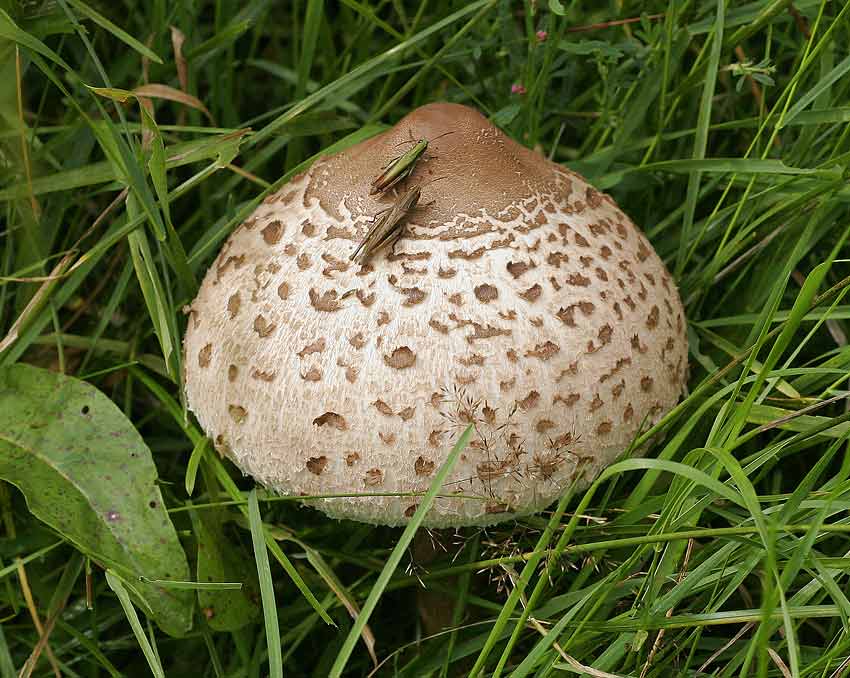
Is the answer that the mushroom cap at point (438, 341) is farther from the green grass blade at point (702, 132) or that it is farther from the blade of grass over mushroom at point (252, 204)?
the green grass blade at point (702, 132)

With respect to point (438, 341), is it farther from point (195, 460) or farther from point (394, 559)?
point (195, 460)

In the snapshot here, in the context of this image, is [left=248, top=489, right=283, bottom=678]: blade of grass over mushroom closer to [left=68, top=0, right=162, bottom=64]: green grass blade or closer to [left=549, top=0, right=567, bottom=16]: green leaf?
[left=68, top=0, right=162, bottom=64]: green grass blade

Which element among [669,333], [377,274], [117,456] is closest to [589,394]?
[669,333]

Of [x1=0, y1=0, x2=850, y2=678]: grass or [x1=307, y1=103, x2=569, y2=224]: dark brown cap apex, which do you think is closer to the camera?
[x1=0, y1=0, x2=850, y2=678]: grass

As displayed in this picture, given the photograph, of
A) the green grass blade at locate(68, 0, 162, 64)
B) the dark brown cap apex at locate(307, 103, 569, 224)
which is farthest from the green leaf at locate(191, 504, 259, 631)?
the green grass blade at locate(68, 0, 162, 64)

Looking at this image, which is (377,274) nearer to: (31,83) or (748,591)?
(748,591)

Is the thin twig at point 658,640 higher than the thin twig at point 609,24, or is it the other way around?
the thin twig at point 609,24

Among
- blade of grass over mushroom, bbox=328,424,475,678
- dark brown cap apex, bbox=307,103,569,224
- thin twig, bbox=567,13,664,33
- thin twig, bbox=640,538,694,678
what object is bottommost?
thin twig, bbox=640,538,694,678

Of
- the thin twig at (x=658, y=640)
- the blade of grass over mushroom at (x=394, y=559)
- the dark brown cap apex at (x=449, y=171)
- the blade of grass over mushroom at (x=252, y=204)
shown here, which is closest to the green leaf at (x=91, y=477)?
the blade of grass over mushroom at (x=252, y=204)
